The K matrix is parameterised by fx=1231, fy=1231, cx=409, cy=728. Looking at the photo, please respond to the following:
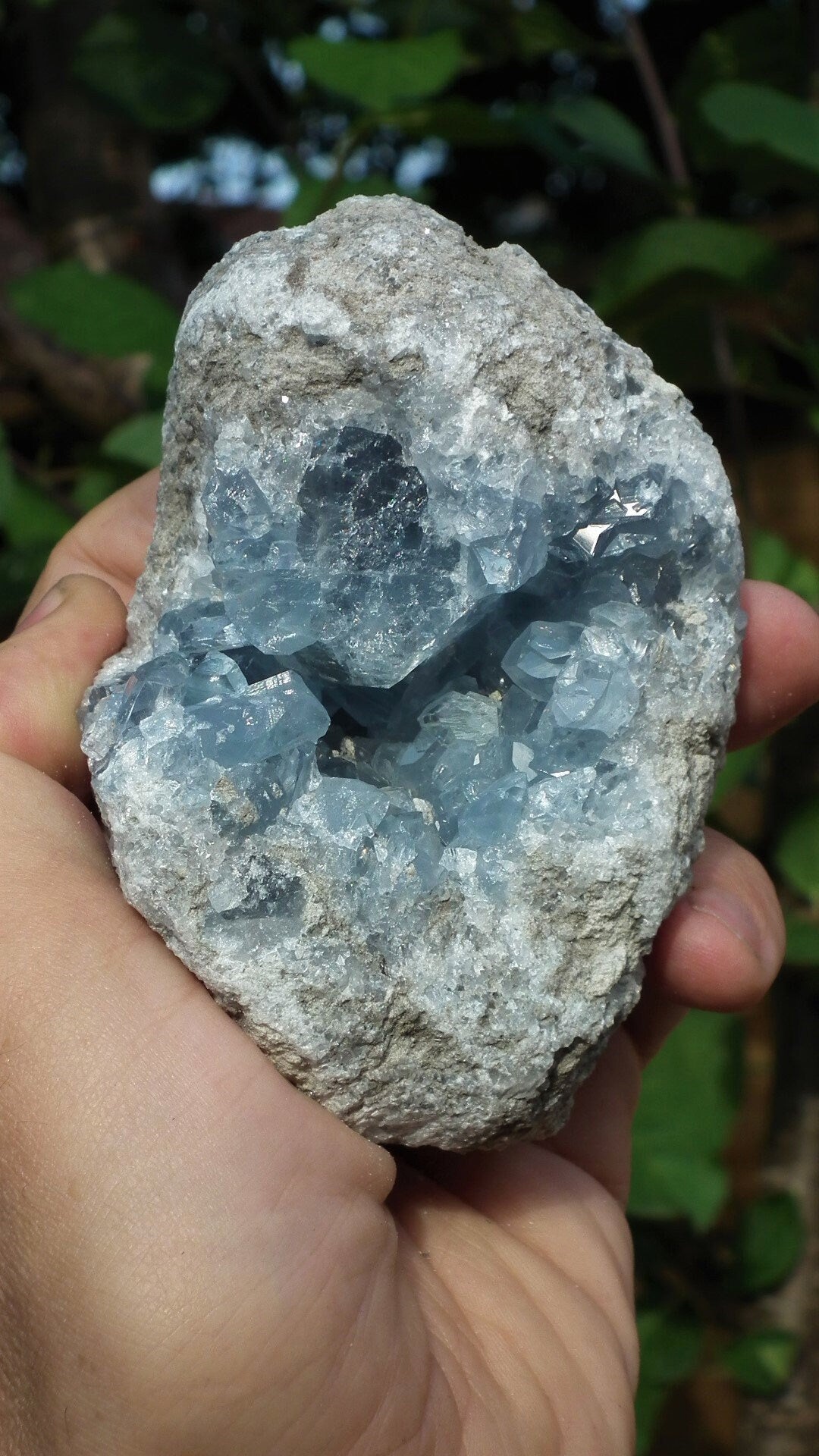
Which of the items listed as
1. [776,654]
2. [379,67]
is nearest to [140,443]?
[379,67]

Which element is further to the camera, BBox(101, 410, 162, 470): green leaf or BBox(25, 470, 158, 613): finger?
BBox(101, 410, 162, 470): green leaf

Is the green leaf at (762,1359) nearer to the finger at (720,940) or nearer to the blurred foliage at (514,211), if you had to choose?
the blurred foliage at (514,211)

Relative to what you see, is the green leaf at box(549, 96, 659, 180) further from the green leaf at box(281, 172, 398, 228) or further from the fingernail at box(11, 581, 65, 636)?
the fingernail at box(11, 581, 65, 636)

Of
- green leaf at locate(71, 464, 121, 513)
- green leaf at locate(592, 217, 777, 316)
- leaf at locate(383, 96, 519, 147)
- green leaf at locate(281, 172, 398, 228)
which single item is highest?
leaf at locate(383, 96, 519, 147)

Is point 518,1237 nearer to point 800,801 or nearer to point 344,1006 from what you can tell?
point 344,1006

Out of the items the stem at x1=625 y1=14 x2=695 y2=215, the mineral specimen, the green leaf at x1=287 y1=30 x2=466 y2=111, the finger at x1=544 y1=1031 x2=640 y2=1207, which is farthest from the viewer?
the stem at x1=625 y1=14 x2=695 y2=215

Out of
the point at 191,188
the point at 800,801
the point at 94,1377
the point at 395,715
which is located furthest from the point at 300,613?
the point at 191,188

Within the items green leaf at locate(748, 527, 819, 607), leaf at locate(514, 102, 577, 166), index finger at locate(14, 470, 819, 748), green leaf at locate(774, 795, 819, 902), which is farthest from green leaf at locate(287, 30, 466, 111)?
green leaf at locate(774, 795, 819, 902)
